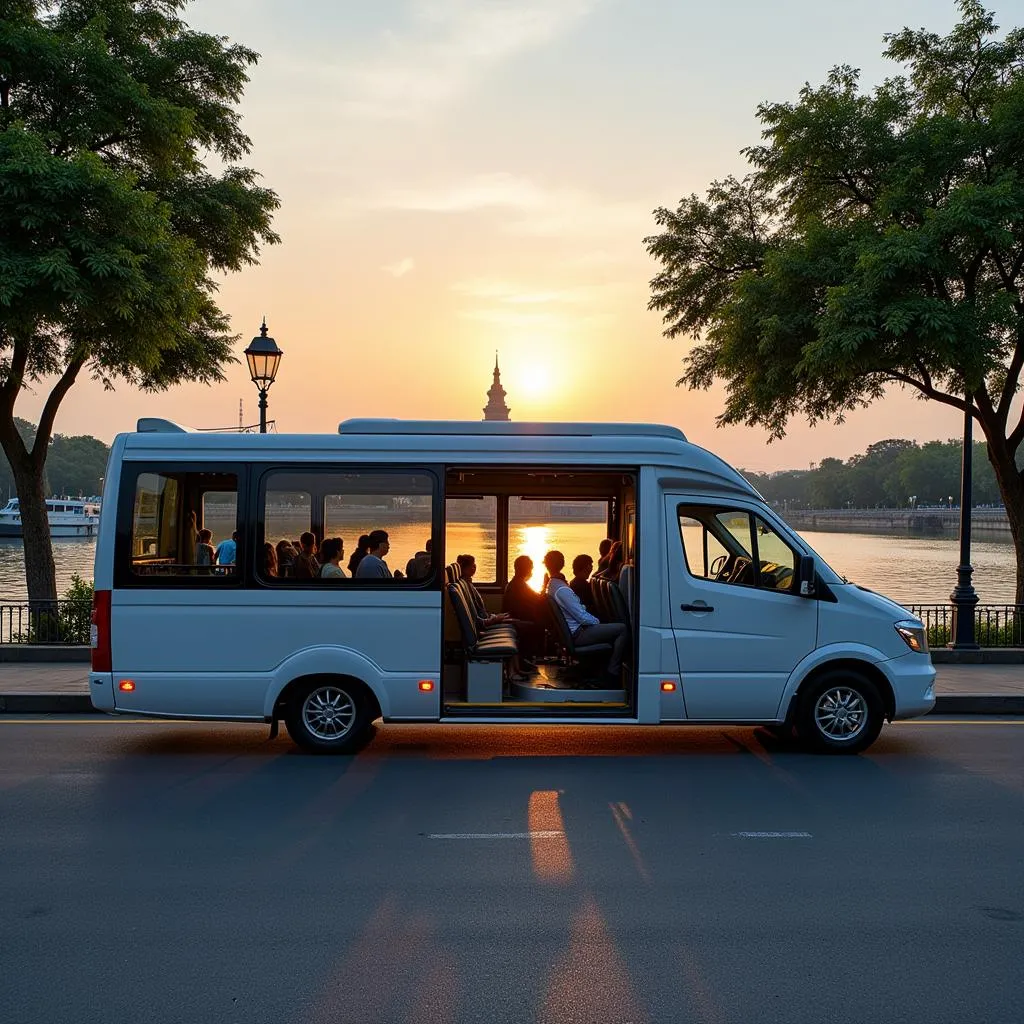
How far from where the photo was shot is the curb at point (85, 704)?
1162 cm

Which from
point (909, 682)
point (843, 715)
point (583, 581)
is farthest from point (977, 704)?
point (583, 581)

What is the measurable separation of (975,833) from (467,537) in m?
6.12

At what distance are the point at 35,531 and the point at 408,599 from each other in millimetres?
10455

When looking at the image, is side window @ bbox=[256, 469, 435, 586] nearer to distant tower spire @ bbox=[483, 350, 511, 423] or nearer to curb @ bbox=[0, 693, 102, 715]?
curb @ bbox=[0, 693, 102, 715]

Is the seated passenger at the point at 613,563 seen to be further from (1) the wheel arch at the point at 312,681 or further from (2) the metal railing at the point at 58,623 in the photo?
(2) the metal railing at the point at 58,623

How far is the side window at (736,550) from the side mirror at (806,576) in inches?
3.5

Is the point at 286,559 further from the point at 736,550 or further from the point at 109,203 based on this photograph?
the point at 109,203

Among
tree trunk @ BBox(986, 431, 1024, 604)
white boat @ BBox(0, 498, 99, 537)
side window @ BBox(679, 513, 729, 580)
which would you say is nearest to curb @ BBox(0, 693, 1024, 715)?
side window @ BBox(679, 513, 729, 580)

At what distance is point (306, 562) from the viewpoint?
9.26 meters

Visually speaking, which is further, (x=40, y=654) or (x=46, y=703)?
(x=40, y=654)

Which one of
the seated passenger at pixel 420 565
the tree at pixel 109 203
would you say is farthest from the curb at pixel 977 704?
the tree at pixel 109 203

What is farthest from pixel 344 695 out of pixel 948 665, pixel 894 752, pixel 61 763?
pixel 948 665

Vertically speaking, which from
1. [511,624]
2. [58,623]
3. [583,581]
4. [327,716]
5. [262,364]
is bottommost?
[327,716]

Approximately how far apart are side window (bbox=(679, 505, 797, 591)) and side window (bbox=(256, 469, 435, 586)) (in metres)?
2.28
